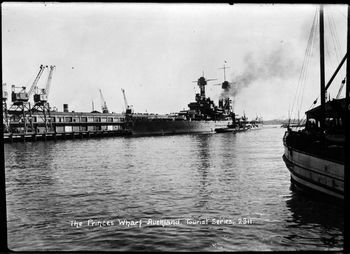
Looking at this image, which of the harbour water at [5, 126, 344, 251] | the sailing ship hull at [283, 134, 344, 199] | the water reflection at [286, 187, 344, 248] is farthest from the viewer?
the sailing ship hull at [283, 134, 344, 199]

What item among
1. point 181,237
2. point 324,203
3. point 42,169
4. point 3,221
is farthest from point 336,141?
point 42,169

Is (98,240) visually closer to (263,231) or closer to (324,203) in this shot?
(263,231)

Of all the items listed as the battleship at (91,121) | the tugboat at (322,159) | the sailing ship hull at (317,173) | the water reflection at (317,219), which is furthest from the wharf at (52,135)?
the water reflection at (317,219)

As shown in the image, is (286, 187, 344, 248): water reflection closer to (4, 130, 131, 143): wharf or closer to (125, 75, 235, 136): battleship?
(4, 130, 131, 143): wharf

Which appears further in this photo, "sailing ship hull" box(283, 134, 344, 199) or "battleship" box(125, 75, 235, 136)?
"battleship" box(125, 75, 235, 136)

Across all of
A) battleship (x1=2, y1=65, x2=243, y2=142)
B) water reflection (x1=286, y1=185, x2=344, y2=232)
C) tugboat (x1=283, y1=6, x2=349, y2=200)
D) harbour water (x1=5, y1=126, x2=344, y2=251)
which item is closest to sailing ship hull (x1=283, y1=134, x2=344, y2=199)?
tugboat (x1=283, y1=6, x2=349, y2=200)

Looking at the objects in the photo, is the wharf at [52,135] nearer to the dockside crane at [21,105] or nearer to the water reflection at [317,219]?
the dockside crane at [21,105]
